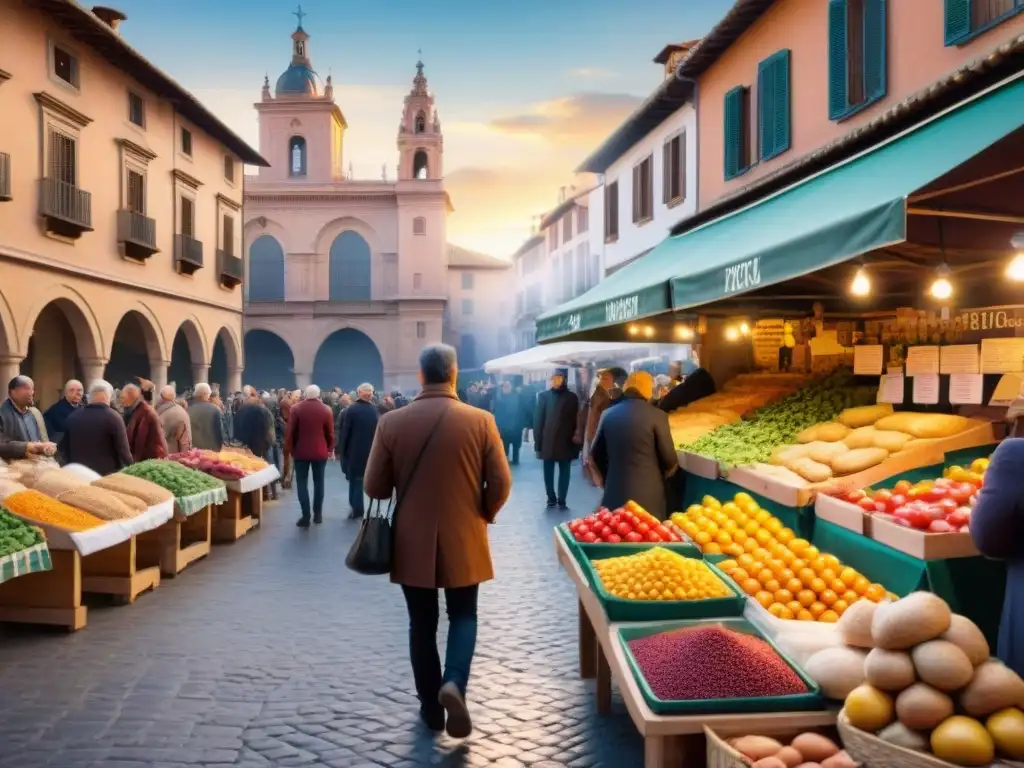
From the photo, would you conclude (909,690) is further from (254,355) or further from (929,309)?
(254,355)

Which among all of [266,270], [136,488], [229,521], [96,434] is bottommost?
[229,521]

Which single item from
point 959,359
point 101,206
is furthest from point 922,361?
point 101,206

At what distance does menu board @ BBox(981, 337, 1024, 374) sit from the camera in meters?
6.22

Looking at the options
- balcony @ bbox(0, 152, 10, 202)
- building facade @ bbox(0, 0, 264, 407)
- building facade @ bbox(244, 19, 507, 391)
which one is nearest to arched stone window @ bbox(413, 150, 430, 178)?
building facade @ bbox(244, 19, 507, 391)

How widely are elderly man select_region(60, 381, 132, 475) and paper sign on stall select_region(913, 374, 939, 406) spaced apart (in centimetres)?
726

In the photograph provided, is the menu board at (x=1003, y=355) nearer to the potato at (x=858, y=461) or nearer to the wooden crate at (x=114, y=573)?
the potato at (x=858, y=461)

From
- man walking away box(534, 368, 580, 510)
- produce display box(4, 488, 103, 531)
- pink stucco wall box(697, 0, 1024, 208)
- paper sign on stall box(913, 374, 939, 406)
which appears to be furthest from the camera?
man walking away box(534, 368, 580, 510)

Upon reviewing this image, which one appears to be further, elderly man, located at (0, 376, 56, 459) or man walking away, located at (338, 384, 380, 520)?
man walking away, located at (338, 384, 380, 520)

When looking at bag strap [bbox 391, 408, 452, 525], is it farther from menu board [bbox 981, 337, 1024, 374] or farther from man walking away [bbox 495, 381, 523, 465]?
man walking away [bbox 495, 381, 523, 465]

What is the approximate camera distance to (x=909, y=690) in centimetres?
318

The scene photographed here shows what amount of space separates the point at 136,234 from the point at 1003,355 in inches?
727

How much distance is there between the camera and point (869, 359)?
7.78m

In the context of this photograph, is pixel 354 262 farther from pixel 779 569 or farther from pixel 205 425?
pixel 779 569

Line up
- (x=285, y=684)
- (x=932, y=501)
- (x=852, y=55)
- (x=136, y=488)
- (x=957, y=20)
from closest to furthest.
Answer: (x=932, y=501) → (x=285, y=684) → (x=957, y=20) → (x=136, y=488) → (x=852, y=55)
